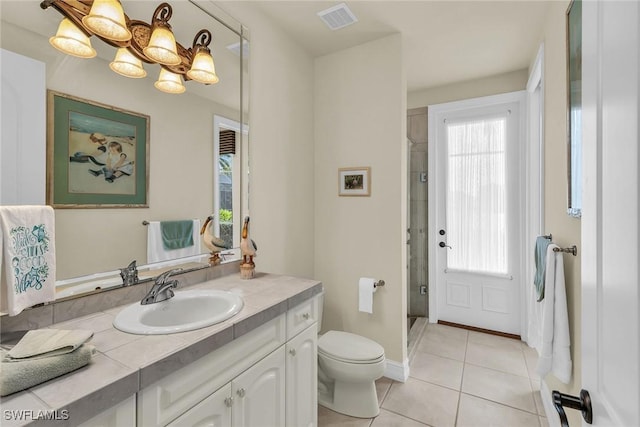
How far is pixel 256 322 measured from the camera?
3.85 ft

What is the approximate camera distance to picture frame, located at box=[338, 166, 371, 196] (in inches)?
94.3

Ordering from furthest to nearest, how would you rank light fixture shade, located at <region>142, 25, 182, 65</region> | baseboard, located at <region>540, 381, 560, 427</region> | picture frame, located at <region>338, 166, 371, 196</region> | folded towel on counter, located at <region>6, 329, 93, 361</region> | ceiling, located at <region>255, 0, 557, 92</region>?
picture frame, located at <region>338, 166, 371, 196</region> < ceiling, located at <region>255, 0, 557, 92</region> < baseboard, located at <region>540, 381, 560, 427</region> < light fixture shade, located at <region>142, 25, 182, 65</region> < folded towel on counter, located at <region>6, 329, 93, 361</region>

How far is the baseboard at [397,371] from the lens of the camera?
229cm

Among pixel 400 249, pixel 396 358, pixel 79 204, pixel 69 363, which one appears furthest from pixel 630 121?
pixel 396 358

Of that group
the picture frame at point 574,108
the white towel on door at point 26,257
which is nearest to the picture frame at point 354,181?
the picture frame at point 574,108

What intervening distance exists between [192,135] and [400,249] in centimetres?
164

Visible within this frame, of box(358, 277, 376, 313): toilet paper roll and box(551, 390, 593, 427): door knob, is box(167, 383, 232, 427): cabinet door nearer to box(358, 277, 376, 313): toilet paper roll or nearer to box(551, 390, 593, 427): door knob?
box(551, 390, 593, 427): door knob

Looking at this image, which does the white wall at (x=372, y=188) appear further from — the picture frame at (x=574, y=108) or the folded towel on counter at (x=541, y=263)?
the picture frame at (x=574, y=108)

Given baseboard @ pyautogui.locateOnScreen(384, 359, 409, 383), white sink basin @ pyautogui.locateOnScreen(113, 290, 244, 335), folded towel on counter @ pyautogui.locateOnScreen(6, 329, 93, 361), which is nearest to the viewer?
folded towel on counter @ pyautogui.locateOnScreen(6, 329, 93, 361)

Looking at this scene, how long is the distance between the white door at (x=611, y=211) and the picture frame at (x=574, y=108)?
32.0 inches

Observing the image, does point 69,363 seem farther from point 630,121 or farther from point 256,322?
point 630,121

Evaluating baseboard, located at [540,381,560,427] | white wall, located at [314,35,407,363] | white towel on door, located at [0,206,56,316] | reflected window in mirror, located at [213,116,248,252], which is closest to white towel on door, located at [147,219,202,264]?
reflected window in mirror, located at [213,116,248,252]

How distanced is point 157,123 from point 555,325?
7.22ft

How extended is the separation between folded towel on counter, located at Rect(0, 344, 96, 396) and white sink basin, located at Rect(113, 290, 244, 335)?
213mm
